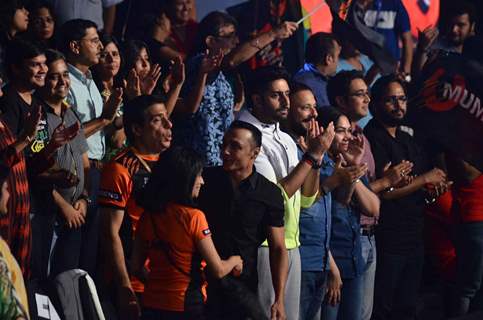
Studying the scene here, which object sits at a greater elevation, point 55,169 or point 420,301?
point 55,169

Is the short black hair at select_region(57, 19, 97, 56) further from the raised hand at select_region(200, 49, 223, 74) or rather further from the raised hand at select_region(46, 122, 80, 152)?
the raised hand at select_region(46, 122, 80, 152)

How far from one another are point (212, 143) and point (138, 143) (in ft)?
5.25

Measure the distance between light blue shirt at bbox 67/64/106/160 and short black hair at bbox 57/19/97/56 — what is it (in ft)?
0.63

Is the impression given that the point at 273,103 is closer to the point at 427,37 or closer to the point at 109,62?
the point at 109,62

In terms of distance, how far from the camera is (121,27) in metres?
12.1

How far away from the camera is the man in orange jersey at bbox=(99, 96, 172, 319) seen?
7.90 metres

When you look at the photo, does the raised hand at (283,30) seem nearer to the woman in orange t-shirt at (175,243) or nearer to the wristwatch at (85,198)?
the wristwatch at (85,198)

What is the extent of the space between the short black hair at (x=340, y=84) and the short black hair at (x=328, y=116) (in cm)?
75

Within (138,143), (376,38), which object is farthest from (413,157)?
(138,143)

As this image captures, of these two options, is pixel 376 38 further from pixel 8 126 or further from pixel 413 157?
pixel 8 126

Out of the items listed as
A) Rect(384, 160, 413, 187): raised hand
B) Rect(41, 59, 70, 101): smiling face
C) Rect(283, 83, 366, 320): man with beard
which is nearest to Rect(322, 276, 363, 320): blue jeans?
Rect(283, 83, 366, 320): man with beard

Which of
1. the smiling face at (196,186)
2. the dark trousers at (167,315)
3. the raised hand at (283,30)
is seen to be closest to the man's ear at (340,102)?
the raised hand at (283,30)

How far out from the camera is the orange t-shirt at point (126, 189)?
316 inches

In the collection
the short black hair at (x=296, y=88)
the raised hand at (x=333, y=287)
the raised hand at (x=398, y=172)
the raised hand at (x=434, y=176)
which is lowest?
the raised hand at (x=333, y=287)
